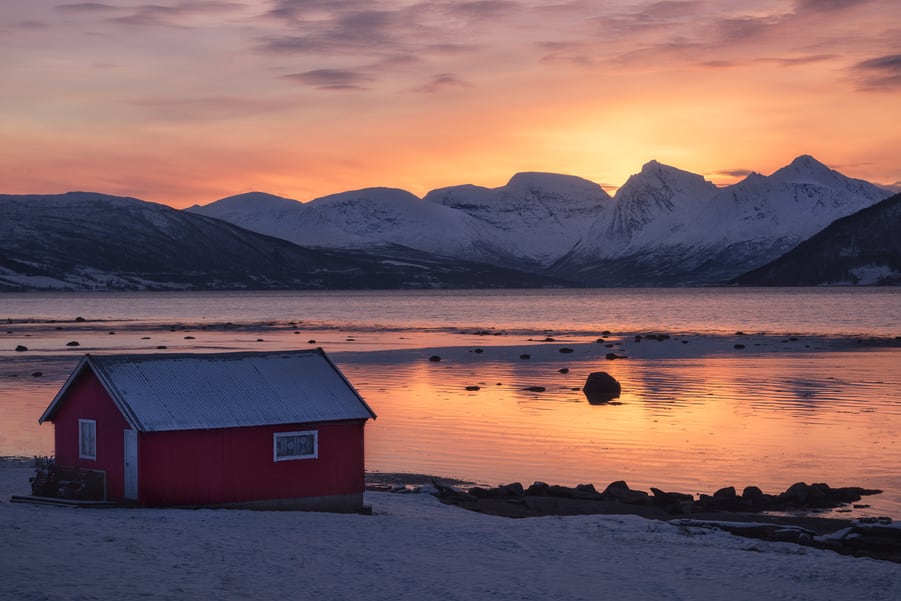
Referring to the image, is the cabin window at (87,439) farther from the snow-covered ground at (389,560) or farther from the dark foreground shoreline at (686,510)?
the dark foreground shoreline at (686,510)

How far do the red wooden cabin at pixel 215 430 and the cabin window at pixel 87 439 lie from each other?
3 cm

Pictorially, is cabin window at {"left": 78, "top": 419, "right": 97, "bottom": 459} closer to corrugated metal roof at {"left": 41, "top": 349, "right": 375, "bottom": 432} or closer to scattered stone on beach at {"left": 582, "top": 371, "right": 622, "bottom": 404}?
corrugated metal roof at {"left": 41, "top": 349, "right": 375, "bottom": 432}

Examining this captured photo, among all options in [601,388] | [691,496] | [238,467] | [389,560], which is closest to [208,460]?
[238,467]

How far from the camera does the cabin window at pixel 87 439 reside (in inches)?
1100

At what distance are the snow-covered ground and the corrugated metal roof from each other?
2.14 meters

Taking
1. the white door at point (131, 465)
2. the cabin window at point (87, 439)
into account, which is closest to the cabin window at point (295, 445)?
the white door at point (131, 465)

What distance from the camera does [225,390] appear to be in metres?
28.0

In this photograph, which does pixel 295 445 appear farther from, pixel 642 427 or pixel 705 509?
pixel 642 427

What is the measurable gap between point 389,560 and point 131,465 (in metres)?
7.23

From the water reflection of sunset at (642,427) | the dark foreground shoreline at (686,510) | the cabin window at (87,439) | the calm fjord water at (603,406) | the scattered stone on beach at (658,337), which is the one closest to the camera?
the dark foreground shoreline at (686,510)

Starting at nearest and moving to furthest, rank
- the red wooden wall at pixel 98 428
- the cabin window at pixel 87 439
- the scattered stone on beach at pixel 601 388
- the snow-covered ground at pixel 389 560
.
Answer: the snow-covered ground at pixel 389 560, the red wooden wall at pixel 98 428, the cabin window at pixel 87 439, the scattered stone on beach at pixel 601 388

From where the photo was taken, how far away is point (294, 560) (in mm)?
22375

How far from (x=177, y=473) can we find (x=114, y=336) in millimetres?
96090

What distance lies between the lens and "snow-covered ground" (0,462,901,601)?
20.2 m
